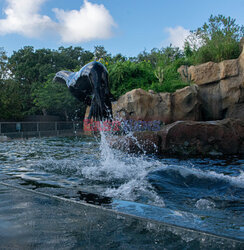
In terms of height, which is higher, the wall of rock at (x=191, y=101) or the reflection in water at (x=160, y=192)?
the wall of rock at (x=191, y=101)

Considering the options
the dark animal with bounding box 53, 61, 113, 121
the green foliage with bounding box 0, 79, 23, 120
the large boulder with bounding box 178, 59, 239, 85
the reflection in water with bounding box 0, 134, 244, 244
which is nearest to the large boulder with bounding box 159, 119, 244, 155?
the reflection in water with bounding box 0, 134, 244, 244

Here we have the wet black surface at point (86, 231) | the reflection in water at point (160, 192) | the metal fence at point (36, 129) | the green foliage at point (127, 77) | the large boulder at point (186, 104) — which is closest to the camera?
the wet black surface at point (86, 231)

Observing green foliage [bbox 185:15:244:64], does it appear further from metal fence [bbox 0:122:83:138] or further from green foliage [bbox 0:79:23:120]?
green foliage [bbox 0:79:23:120]

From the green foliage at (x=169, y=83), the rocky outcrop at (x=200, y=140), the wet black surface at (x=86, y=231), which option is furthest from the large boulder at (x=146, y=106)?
the wet black surface at (x=86, y=231)

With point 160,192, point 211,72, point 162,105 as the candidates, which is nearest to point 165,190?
point 160,192

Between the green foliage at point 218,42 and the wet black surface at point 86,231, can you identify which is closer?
the wet black surface at point 86,231

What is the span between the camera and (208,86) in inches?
602

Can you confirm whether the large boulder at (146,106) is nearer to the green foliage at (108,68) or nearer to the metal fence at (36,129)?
the green foliage at (108,68)

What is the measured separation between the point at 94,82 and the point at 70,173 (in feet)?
6.15

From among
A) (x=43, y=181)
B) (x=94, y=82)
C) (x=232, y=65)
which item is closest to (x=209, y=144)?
(x=94, y=82)

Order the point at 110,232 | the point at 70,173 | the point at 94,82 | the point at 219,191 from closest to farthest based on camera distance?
1. the point at 110,232
2. the point at 219,191
3. the point at 70,173
4. the point at 94,82

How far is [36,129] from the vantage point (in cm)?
1952

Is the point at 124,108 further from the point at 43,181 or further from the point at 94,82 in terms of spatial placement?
the point at 43,181

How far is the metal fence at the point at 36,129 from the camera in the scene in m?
17.3
